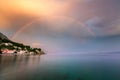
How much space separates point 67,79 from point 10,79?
14644mm

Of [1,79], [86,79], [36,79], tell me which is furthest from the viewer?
[86,79]

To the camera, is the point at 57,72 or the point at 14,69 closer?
the point at 57,72

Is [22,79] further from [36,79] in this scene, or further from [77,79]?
[77,79]

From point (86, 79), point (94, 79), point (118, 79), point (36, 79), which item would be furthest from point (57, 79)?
point (118, 79)

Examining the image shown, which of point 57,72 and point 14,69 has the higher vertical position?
point 14,69

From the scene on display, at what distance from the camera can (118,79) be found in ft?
113

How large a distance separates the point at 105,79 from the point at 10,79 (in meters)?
25.6

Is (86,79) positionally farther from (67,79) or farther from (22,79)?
(22,79)

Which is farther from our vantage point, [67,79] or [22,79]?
[67,79]

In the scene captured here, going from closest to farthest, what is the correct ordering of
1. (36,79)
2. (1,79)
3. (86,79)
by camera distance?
(1,79) → (36,79) → (86,79)

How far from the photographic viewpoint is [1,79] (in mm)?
29891

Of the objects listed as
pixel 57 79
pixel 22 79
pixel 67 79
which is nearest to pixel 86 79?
pixel 67 79

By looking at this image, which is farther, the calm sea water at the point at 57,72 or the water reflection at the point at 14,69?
the calm sea water at the point at 57,72

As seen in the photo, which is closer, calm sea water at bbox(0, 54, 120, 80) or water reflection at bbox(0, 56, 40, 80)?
water reflection at bbox(0, 56, 40, 80)
